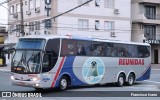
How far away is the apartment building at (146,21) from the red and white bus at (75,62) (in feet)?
91.1

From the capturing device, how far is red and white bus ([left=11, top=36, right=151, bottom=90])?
59.7 feet

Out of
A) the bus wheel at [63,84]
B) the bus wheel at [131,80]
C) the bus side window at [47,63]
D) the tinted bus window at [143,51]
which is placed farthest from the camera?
the tinted bus window at [143,51]

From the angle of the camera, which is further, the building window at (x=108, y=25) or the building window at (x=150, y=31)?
the building window at (x=150, y=31)

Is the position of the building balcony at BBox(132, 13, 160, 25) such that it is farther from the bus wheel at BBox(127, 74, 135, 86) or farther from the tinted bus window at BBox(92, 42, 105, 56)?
the tinted bus window at BBox(92, 42, 105, 56)

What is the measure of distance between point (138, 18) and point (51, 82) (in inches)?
1428

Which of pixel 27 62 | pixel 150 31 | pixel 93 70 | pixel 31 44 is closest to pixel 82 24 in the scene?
pixel 150 31

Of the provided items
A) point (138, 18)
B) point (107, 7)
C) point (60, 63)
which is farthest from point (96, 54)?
point (138, 18)

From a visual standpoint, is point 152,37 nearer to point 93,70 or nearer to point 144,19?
point 144,19

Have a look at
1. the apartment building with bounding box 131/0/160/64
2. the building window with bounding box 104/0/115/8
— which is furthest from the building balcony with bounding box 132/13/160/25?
the building window with bounding box 104/0/115/8

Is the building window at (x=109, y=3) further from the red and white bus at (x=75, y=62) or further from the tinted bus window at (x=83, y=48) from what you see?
the tinted bus window at (x=83, y=48)

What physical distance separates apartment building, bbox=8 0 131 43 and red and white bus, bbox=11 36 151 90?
17.8m

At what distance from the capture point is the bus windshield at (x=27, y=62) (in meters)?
18.1

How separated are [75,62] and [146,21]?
34.5m

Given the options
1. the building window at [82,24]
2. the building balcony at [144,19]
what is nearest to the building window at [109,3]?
the building window at [82,24]
